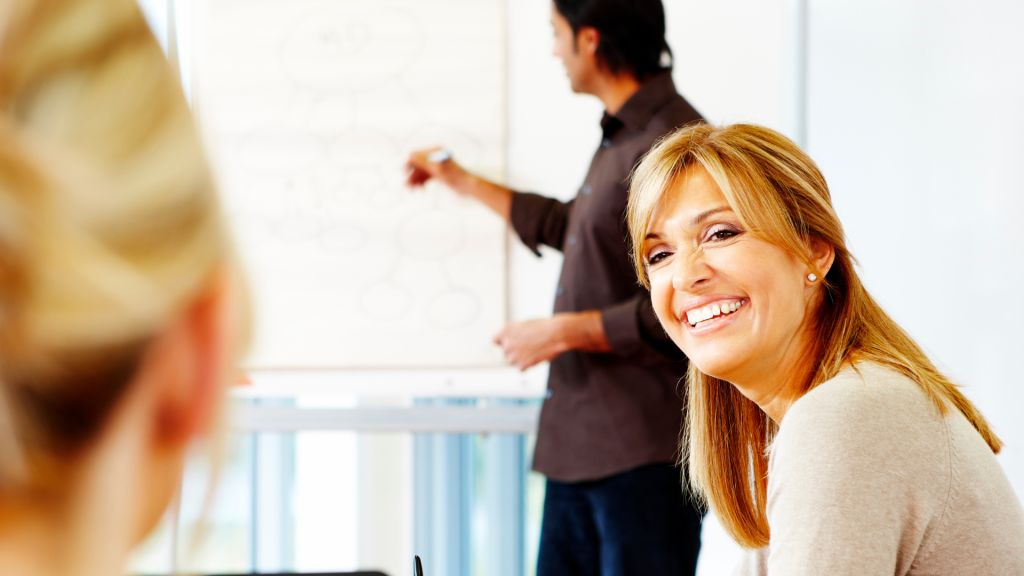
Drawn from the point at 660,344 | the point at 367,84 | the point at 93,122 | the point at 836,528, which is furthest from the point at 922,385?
the point at 367,84

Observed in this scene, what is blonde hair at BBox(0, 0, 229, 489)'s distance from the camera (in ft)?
0.65

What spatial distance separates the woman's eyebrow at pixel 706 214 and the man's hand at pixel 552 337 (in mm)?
432

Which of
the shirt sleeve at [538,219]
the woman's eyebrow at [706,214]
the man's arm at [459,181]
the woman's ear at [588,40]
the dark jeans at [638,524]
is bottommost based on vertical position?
the dark jeans at [638,524]

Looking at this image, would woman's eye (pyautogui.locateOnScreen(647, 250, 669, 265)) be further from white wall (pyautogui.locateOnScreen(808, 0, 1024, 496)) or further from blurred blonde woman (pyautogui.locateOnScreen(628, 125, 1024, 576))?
white wall (pyautogui.locateOnScreen(808, 0, 1024, 496))

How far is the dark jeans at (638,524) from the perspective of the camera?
4.41ft

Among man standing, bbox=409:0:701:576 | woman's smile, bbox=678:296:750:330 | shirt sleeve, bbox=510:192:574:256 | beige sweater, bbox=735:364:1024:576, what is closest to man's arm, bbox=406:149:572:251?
shirt sleeve, bbox=510:192:574:256

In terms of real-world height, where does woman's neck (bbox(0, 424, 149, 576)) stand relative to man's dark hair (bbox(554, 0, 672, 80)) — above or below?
below

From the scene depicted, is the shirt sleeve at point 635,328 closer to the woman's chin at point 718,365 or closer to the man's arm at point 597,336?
the man's arm at point 597,336

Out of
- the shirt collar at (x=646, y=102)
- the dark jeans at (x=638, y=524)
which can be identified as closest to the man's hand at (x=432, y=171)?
the shirt collar at (x=646, y=102)

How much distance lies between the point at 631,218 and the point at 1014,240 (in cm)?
65

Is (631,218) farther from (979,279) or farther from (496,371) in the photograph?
(496,371)

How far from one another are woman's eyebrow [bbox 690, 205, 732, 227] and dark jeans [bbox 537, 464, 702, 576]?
0.54 meters

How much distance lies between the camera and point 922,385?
782mm

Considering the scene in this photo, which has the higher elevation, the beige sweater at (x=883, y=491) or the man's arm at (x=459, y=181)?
the man's arm at (x=459, y=181)
